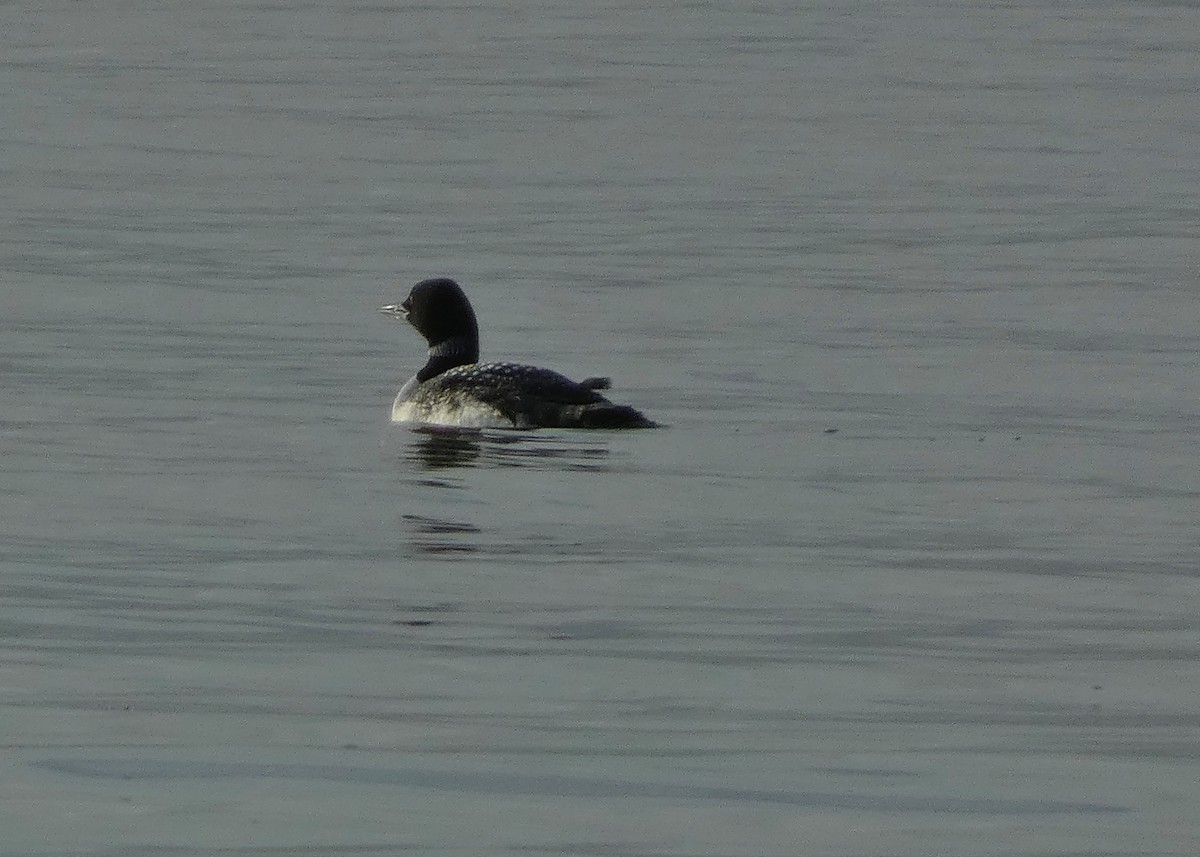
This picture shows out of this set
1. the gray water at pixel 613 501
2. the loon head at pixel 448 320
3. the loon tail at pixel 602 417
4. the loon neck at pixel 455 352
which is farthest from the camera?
the loon head at pixel 448 320

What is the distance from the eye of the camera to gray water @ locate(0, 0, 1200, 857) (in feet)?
25.3

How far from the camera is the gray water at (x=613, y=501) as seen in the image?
770 cm

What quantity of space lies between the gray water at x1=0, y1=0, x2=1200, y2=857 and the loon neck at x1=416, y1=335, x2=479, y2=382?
0.43m

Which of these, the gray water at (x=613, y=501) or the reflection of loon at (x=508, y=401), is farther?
the reflection of loon at (x=508, y=401)

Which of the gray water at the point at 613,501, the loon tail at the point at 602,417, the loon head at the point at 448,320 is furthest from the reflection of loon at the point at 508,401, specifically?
the loon head at the point at 448,320

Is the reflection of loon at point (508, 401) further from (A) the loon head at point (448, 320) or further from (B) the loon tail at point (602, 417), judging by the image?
(A) the loon head at point (448, 320)

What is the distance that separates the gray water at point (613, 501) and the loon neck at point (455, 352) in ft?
1.42

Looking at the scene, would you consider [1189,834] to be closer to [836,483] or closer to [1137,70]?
[836,483]

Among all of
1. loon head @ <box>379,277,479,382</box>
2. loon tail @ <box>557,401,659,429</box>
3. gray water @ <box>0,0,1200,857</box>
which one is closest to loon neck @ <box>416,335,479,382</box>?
loon head @ <box>379,277,479,382</box>

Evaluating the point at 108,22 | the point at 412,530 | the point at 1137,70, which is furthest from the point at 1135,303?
the point at 108,22

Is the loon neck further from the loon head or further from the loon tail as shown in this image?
the loon tail

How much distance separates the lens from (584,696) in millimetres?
8758

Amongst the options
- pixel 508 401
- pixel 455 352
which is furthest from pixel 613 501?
pixel 455 352

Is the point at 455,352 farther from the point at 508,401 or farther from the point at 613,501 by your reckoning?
the point at 613,501
